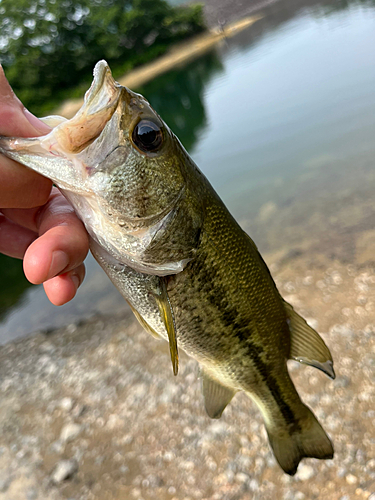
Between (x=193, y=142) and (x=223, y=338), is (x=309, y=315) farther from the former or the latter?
(x=193, y=142)

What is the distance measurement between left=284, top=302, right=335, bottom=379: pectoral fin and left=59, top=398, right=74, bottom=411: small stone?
3.88 metres

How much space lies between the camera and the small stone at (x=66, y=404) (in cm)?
525

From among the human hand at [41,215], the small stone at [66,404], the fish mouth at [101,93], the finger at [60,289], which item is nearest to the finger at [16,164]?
the human hand at [41,215]

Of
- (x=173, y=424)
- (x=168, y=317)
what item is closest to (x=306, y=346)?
(x=168, y=317)

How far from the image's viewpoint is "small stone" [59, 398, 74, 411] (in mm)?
5250

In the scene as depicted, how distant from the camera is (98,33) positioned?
1887 inches

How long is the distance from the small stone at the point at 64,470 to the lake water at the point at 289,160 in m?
3.18

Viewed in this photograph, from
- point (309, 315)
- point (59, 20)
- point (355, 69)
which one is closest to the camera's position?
point (309, 315)

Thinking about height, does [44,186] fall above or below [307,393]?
above

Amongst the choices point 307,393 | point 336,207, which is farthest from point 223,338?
point 336,207

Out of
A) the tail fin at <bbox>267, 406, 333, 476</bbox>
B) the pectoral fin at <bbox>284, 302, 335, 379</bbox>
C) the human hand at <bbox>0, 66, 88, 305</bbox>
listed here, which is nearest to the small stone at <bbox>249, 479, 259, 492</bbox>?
the tail fin at <bbox>267, 406, 333, 476</bbox>

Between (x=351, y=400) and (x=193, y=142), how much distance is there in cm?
1276

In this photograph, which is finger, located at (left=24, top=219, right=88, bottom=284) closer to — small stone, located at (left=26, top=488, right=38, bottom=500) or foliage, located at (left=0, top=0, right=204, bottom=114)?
small stone, located at (left=26, top=488, right=38, bottom=500)

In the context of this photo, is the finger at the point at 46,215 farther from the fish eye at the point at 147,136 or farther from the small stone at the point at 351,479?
the small stone at the point at 351,479
